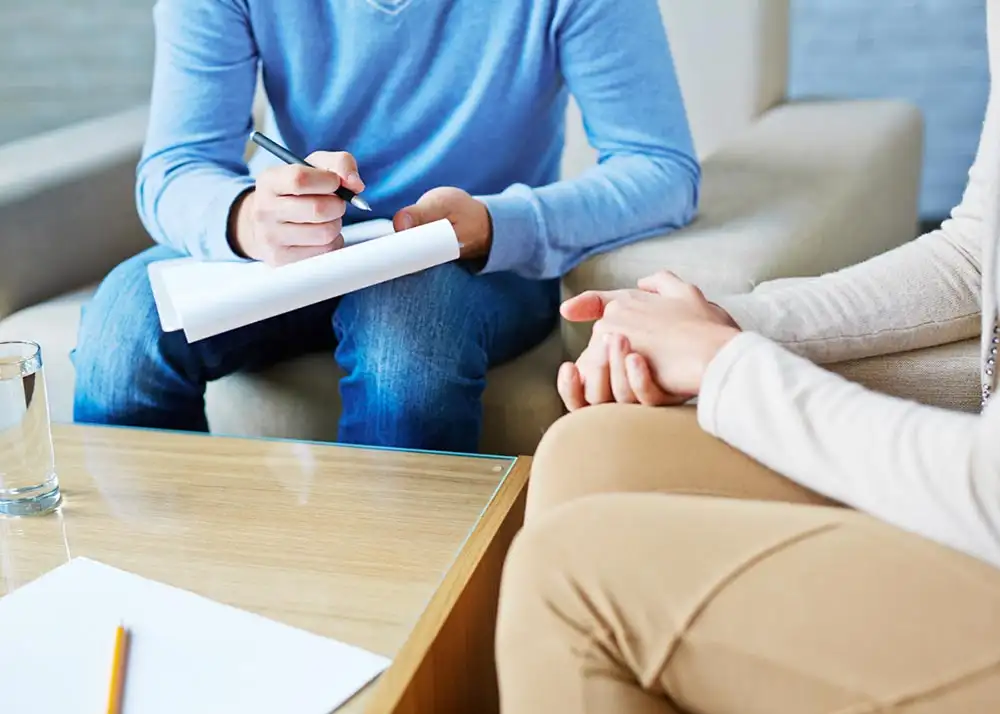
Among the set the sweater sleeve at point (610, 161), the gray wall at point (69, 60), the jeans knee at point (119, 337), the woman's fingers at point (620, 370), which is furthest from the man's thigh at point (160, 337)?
the gray wall at point (69, 60)

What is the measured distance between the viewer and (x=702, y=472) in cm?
68

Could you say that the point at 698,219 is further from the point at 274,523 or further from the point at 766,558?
the point at 766,558

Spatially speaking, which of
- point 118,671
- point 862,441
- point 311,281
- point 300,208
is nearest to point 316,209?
point 300,208

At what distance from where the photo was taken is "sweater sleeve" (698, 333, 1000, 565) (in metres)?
0.57

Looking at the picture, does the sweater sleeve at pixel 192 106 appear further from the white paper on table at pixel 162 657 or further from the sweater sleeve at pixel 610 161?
the white paper on table at pixel 162 657

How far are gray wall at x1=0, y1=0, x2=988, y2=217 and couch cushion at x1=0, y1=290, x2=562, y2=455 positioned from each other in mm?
1234

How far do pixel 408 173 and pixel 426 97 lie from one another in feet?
0.29

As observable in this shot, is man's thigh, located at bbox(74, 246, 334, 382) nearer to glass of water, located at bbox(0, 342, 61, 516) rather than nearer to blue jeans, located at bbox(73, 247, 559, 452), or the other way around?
blue jeans, located at bbox(73, 247, 559, 452)

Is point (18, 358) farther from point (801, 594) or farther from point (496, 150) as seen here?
point (801, 594)

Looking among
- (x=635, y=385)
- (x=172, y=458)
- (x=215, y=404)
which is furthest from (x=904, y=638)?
(x=215, y=404)

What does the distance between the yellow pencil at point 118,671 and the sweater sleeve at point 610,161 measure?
1.81 feet

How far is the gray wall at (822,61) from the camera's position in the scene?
2197mm

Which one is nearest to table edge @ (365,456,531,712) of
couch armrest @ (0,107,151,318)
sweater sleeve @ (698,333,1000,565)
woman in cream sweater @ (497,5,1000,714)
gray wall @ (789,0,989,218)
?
woman in cream sweater @ (497,5,1000,714)

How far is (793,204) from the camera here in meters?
1.29
